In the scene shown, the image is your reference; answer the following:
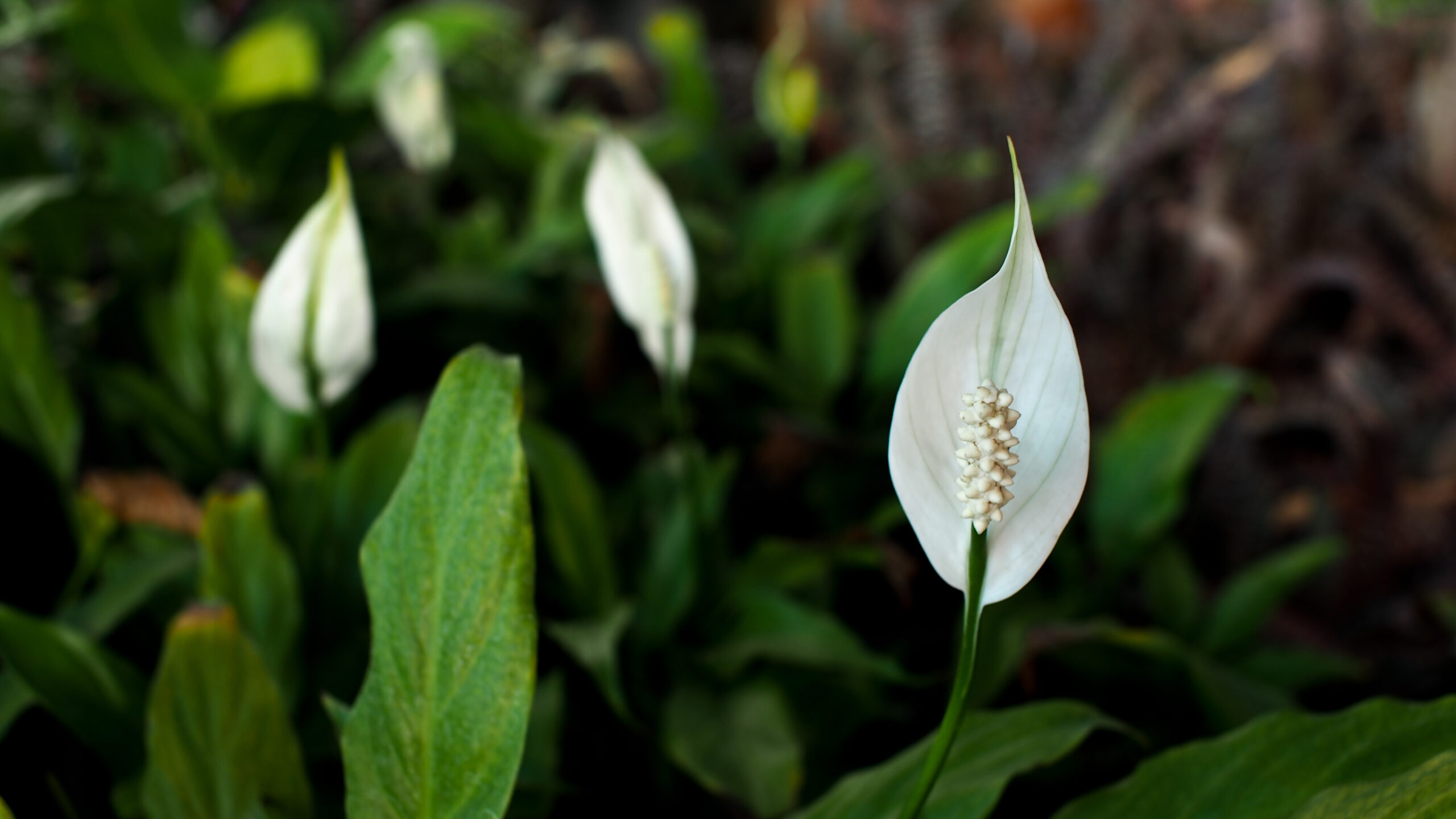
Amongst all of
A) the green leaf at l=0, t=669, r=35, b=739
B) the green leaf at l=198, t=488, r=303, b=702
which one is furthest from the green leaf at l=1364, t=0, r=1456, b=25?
the green leaf at l=0, t=669, r=35, b=739

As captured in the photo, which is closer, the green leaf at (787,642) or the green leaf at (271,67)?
the green leaf at (787,642)

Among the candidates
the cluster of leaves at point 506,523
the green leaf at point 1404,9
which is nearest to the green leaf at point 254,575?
the cluster of leaves at point 506,523

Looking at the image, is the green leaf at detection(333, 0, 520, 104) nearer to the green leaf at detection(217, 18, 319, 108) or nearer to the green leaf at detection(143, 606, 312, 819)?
the green leaf at detection(217, 18, 319, 108)

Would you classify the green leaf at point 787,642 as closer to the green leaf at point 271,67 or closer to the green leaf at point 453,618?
the green leaf at point 453,618

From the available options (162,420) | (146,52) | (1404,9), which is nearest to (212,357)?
(162,420)

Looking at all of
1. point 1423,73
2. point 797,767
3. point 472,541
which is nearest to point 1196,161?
point 1423,73
